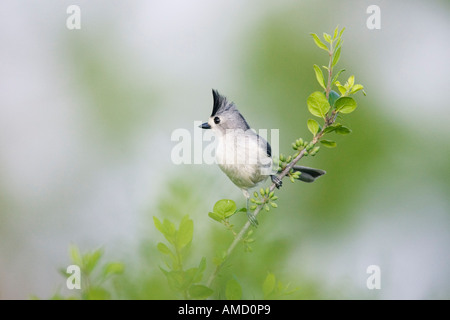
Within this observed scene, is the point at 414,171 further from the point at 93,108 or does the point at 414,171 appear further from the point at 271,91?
the point at 93,108

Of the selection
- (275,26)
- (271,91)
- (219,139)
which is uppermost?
(275,26)

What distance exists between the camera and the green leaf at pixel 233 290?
2.76 feet

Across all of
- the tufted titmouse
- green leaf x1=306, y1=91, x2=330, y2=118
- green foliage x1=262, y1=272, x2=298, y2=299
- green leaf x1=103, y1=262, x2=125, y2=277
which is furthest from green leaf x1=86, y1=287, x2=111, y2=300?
the tufted titmouse

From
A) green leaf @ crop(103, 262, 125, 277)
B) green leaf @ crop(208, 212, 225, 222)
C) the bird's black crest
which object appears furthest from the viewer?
the bird's black crest

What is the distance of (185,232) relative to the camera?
931 mm

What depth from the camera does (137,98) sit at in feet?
12.4

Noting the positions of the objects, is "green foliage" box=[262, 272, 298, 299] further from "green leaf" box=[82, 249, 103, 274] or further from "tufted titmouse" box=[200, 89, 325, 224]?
"tufted titmouse" box=[200, 89, 325, 224]

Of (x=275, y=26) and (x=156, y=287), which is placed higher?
(x=275, y=26)

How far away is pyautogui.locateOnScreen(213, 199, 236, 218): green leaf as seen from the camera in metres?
1.06

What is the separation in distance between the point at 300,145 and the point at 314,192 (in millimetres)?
2079

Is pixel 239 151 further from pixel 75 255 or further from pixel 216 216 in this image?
pixel 75 255

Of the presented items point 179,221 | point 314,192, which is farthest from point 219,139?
point 179,221

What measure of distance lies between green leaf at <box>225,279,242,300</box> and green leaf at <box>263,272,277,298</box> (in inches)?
2.3

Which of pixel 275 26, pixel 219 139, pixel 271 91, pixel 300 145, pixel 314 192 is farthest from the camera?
pixel 275 26
